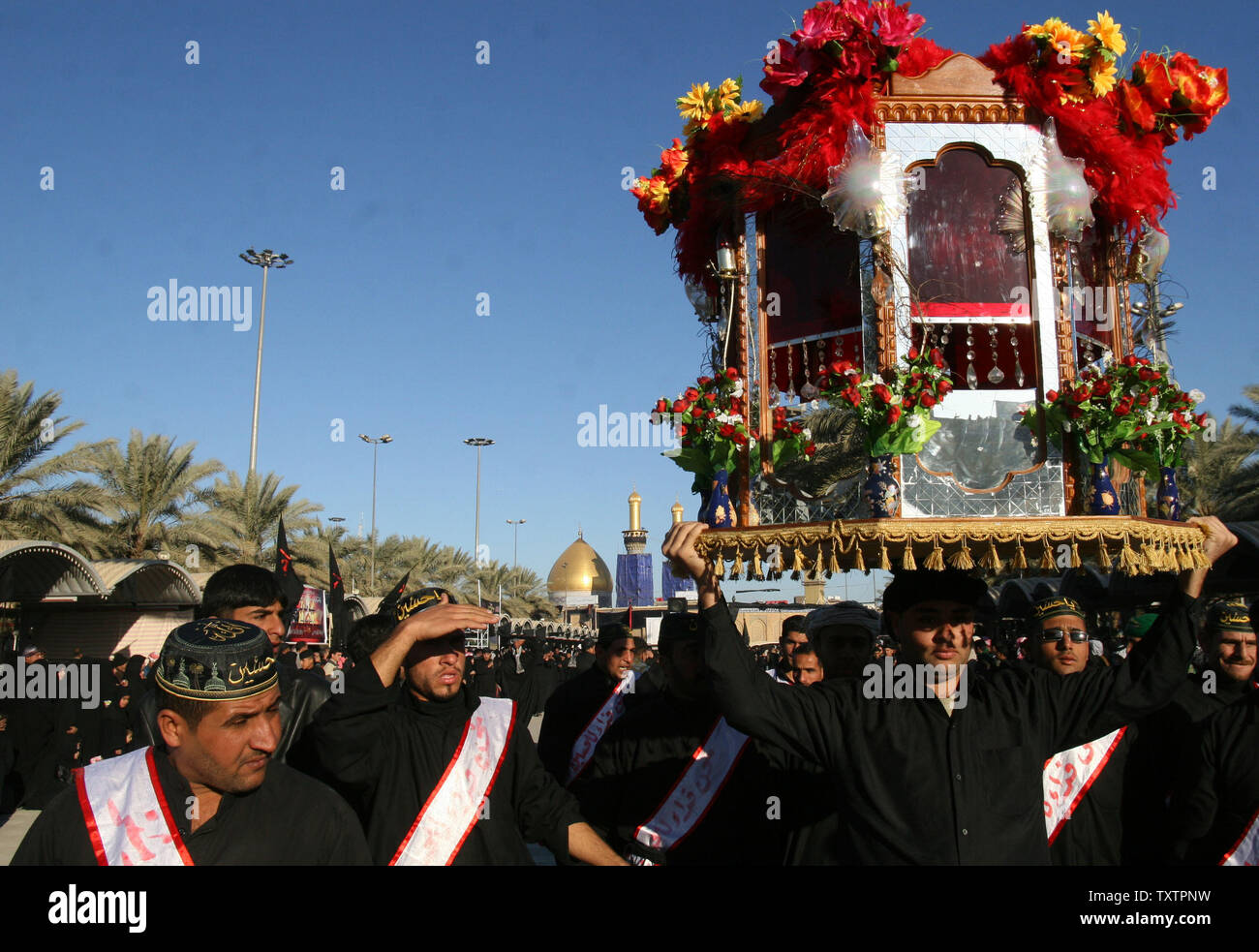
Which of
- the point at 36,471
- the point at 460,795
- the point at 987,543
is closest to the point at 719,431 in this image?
the point at 987,543

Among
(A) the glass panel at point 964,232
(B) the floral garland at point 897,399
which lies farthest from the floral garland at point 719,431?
(A) the glass panel at point 964,232

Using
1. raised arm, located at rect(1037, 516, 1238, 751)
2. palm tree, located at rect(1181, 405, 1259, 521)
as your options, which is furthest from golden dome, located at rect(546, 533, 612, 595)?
raised arm, located at rect(1037, 516, 1238, 751)

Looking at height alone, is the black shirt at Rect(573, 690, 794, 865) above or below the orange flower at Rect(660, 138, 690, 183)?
below

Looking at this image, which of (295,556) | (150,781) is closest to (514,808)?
(150,781)

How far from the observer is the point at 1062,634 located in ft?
16.1

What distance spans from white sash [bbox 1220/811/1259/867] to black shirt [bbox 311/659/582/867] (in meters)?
2.53

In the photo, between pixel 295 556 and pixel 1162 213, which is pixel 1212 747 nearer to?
pixel 1162 213

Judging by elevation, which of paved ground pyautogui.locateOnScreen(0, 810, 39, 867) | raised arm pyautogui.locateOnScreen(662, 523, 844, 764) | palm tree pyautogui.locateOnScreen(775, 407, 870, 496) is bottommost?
paved ground pyautogui.locateOnScreen(0, 810, 39, 867)

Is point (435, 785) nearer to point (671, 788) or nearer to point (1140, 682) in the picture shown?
point (671, 788)

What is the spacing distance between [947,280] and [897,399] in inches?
44.5

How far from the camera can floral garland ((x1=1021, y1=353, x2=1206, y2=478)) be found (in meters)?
5.59

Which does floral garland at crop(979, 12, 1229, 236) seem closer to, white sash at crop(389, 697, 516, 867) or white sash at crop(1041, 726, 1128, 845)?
white sash at crop(1041, 726, 1128, 845)

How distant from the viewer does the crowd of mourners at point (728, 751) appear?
2660mm
